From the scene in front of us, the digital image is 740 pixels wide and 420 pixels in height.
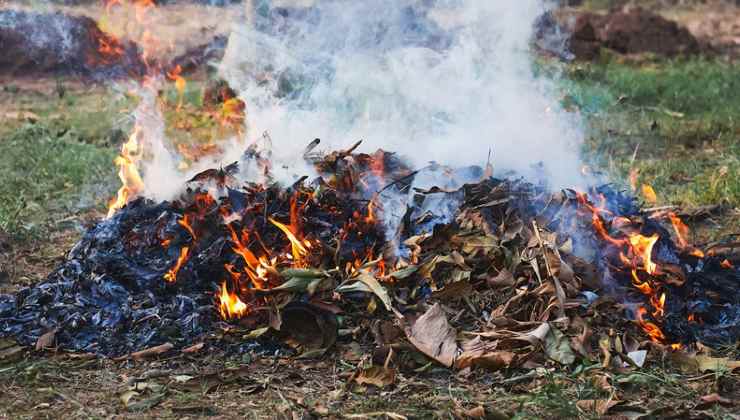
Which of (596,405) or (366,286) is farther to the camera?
(366,286)

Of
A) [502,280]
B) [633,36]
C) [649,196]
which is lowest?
[633,36]

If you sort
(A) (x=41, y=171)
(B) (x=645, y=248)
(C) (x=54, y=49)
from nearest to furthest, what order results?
(B) (x=645, y=248)
(A) (x=41, y=171)
(C) (x=54, y=49)

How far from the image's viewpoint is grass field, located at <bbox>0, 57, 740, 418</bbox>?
121 inches

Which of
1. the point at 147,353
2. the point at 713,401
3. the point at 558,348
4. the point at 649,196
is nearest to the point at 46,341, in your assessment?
the point at 147,353

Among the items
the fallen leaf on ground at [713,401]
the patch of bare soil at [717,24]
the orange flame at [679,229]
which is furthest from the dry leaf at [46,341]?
the patch of bare soil at [717,24]

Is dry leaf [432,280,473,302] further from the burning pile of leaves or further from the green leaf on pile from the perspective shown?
the green leaf on pile

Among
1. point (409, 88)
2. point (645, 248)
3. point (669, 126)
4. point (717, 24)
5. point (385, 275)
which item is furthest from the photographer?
point (717, 24)

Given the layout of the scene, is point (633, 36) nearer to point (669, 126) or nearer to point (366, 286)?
point (669, 126)

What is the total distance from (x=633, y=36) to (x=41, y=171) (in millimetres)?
8878

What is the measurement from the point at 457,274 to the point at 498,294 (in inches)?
7.7

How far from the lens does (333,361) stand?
347 centimetres

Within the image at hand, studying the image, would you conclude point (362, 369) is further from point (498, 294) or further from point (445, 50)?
point (445, 50)

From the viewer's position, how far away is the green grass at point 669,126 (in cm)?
625

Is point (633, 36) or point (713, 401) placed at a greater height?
point (713, 401)
